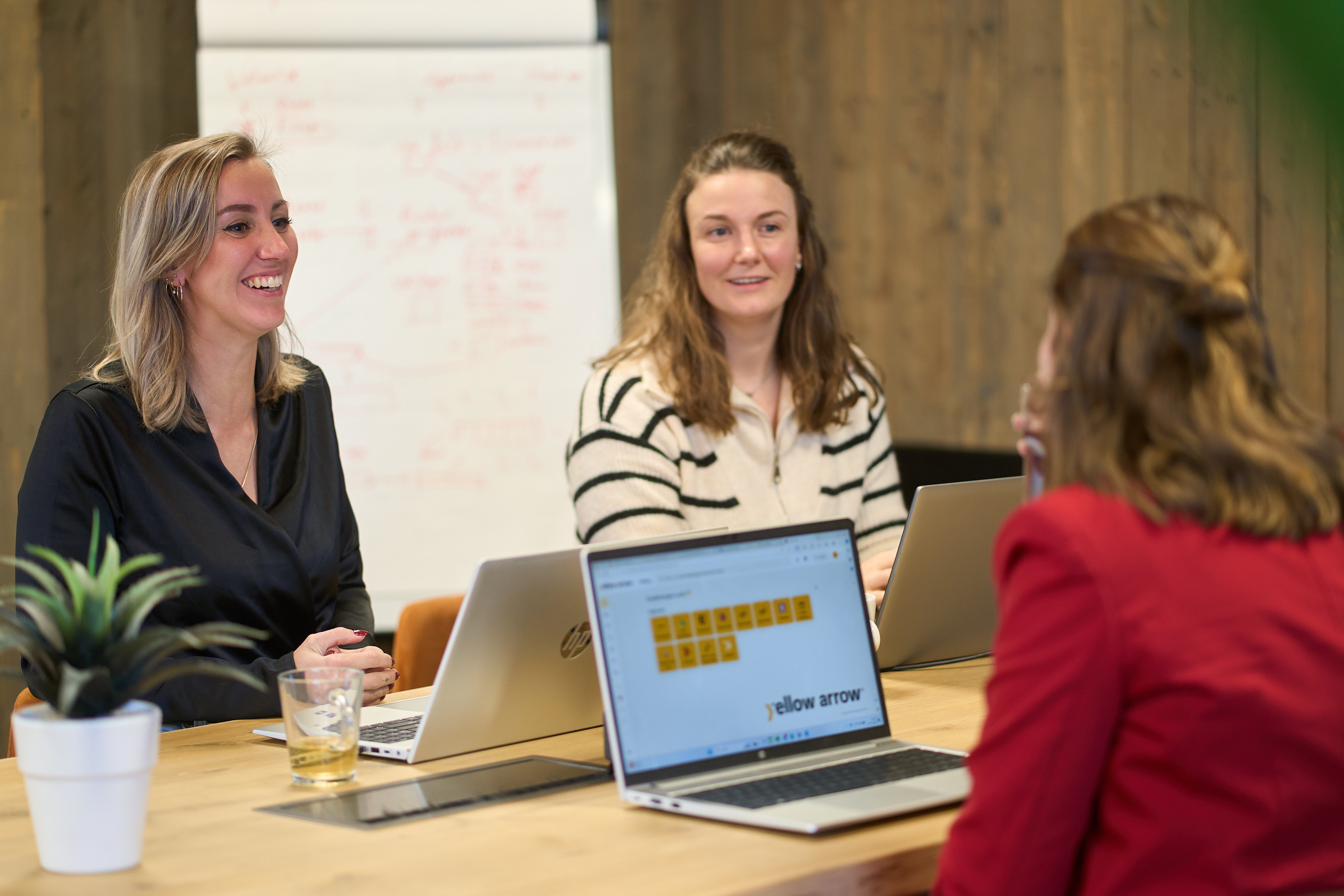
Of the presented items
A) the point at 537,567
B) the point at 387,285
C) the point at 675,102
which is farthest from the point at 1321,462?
the point at 675,102

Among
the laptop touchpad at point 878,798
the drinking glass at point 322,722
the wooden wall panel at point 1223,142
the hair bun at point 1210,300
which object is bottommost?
the laptop touchpad at point 878,798

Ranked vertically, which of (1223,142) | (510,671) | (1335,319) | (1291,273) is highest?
(1223,142)

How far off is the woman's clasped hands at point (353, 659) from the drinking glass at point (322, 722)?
0.27 meters

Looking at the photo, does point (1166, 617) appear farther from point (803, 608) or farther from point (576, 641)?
point (576, 641)

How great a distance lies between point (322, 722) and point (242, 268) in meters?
0.96

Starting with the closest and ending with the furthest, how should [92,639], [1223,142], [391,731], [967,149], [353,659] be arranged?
[92,639] < [391,731] < [353,659] < [1223,142] < [967,149]

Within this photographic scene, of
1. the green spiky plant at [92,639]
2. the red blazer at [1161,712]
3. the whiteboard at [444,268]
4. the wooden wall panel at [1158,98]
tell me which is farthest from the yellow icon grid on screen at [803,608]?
the whiteboard at [444,268]

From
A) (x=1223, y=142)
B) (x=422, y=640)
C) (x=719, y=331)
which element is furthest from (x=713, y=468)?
(x=1223, y=142)

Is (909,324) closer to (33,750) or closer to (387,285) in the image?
(387,285)

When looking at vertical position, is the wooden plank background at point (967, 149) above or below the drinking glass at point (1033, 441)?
above

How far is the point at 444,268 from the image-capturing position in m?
3.60

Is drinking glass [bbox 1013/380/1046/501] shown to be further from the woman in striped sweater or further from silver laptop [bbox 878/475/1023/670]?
the woman in striped sweater

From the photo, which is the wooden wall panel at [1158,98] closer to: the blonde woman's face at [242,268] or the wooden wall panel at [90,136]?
the blonde woman's face at [242,268]

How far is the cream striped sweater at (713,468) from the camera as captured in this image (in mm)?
2248
